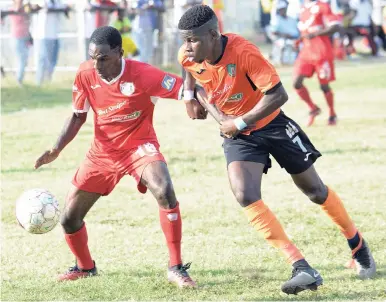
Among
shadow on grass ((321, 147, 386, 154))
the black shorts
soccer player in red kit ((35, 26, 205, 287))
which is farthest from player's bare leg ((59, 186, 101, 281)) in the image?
shadow on grass ((321, 147, 386, 154))

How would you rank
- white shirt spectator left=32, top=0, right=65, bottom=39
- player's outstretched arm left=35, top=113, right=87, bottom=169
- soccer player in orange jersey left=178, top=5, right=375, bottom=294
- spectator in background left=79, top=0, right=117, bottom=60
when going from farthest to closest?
spectator in background left=79, top=0, right=117, bottom=60 < white shirt spectator left=32, top=0, right=65, bottom=39 < player's outstretched arm left=35, top=113, right=87, bottom=169 < soccer player in orange jersey left=178, top=5, right=375, bottom=294

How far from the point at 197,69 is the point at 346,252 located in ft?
6.98

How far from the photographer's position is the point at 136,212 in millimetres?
9867

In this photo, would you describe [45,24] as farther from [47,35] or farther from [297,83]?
[297,83]

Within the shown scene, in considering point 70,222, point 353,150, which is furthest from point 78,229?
point 353,150

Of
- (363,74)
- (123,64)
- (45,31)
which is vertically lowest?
(363,74)

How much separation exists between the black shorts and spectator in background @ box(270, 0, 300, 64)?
2051cm

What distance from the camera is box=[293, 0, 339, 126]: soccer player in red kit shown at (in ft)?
50.4

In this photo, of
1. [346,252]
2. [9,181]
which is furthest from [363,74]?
[346,252]

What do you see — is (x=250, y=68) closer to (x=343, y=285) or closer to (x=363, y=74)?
(x=343, y=285)

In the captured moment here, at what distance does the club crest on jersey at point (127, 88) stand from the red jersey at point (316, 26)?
8.65 metres

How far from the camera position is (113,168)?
7.12m

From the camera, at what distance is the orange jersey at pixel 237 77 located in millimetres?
6551

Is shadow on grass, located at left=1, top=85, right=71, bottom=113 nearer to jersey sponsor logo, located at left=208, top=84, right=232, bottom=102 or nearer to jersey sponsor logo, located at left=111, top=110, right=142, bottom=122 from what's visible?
jersey sponsor logo, located at left=111, top=110, right=142, bottom=122
